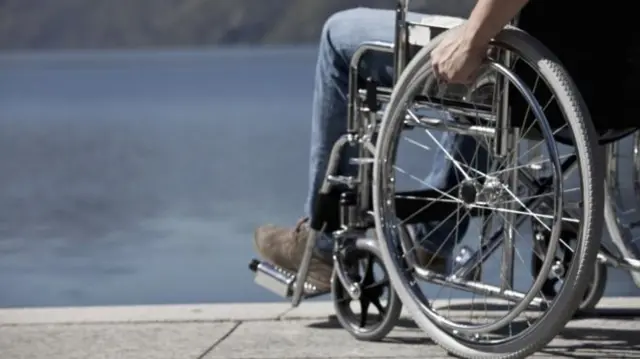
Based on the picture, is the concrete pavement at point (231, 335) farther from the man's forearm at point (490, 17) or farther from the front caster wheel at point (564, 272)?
the man's forearm at point (490, 17)

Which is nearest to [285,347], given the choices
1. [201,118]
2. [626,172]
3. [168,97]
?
[626,172]

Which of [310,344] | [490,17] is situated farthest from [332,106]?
[490,17]

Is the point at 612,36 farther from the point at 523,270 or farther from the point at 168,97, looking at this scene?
the point at 168,97

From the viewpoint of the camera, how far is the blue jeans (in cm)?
272

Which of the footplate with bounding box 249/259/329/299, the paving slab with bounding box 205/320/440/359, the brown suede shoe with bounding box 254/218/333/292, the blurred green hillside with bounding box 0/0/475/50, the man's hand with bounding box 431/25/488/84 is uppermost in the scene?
the man's hand with bounding box 431/25/488/84

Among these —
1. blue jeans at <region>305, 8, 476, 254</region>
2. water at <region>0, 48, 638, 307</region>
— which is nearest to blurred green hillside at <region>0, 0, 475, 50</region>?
water at <region>0, 48, 638, 307</region>

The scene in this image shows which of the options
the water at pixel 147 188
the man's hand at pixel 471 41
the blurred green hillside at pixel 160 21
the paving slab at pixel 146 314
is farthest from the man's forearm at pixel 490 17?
the blurred green hillside at pixel 160 21

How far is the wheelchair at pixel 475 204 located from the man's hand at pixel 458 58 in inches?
1.2

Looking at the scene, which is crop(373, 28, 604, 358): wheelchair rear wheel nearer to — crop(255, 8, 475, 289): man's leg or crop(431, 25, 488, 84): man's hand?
crop(431, 25, 488, 84): man's hand

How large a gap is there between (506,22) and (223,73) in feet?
57.7

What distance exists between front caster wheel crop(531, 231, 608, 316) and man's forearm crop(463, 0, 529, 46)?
0.45 meters

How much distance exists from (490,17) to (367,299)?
0.72 meters

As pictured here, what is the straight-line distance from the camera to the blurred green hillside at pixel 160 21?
1841 centimetres

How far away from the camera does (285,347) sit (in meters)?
2.68
